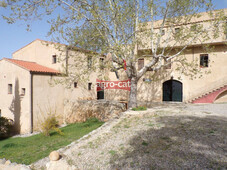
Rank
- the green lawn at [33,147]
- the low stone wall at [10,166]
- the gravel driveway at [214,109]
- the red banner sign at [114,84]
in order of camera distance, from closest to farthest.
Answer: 1. the low stone wall at [10,166]
2. the green lawn at [33,147]
3. the gravel driveway at [214,109]
4. the red banner sign at [114,84]

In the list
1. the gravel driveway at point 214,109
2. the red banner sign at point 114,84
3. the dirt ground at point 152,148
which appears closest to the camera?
the dirt ground at point 152,148

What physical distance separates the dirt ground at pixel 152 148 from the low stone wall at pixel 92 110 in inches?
236

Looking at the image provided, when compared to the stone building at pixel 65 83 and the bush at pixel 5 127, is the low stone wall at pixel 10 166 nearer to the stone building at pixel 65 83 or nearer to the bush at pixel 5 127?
the stone building at pixel 65 83

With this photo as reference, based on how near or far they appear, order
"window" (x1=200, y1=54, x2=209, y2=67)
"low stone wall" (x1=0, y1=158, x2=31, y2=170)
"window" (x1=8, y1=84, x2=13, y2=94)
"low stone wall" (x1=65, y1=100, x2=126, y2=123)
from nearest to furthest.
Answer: "low stone wall" (x1=0, y1=158, x2=31, y2=170), "low stone wall" (x1=65, y1=100, x2=126, y2=123), "window" (x1=200, y1=54, x2=209, y2=67), "window" (x1=8, y1=84, x2=13, y2=94)

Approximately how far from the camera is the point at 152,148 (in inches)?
195

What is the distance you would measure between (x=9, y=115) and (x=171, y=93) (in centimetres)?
1828

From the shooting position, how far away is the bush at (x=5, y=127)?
13.7 meters

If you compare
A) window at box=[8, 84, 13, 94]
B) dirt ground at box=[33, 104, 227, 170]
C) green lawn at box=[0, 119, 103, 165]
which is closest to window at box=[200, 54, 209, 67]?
dirt ground at box=[33, 104, 227, 170]

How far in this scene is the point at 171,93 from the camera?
54.6 feet

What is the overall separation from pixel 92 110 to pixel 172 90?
374 inches

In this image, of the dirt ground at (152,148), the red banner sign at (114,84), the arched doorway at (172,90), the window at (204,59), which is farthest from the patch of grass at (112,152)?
the window at (204,59)

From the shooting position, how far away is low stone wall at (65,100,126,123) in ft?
43.7

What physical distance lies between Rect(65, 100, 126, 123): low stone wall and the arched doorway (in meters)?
6.34

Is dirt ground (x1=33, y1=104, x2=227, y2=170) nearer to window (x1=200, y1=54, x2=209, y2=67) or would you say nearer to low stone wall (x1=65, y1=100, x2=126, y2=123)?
low stone wall (x1=65, y1=100, x2=126, y2=123)
